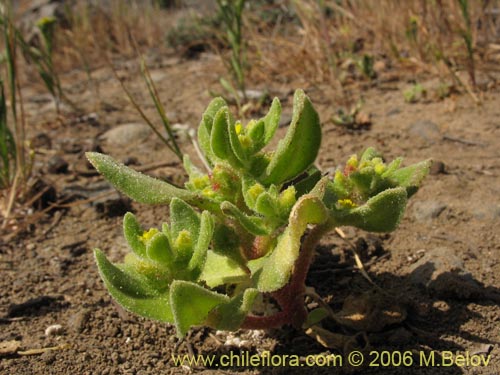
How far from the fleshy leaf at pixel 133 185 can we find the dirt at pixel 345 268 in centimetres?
59

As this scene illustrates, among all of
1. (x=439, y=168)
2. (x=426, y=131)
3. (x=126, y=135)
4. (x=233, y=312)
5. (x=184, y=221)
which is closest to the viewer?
(x=233, y=312)

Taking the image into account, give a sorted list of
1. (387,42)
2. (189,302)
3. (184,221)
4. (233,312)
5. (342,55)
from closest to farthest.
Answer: (189,302) < (233,312) < (184,221) < (387,42) < (342,55)

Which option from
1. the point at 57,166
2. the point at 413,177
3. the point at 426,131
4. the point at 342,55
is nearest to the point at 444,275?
the point at 413,177

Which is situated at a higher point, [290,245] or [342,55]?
[290,245]

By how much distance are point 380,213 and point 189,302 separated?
663 millimetres

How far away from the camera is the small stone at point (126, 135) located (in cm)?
419

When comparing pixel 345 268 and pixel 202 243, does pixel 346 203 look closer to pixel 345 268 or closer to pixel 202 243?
pixel 202 243

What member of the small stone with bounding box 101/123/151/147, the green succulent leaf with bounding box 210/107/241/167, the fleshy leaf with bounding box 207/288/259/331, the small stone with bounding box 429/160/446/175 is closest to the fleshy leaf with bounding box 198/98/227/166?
the green succulent leaf with bounding box 210/107/241/167

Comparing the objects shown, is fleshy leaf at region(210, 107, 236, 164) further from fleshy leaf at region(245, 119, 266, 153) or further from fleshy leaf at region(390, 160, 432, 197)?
fleshy leaf at region(390, 160, 432, 197)

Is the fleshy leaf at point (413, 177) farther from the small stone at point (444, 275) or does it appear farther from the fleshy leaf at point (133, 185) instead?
the fleshy leaf at point (133, 185)

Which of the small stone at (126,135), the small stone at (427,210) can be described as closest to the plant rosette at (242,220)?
the small stone at (427,210)

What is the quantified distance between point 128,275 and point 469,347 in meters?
1.16

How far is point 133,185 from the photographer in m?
2.02

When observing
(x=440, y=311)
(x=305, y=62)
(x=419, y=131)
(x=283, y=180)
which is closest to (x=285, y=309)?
(x=283, y=180)
